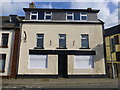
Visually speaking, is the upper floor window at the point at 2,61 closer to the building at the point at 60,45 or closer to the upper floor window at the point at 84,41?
the building at the point at 60,45

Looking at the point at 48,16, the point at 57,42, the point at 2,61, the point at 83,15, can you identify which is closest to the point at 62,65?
the point at 57,42

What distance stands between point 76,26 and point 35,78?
320 inches

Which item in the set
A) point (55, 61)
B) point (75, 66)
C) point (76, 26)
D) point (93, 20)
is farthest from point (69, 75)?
point (93, 20)

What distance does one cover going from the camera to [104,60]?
1414 centimetres

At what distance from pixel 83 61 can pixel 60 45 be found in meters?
3.46

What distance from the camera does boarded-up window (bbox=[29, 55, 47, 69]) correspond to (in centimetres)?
1388

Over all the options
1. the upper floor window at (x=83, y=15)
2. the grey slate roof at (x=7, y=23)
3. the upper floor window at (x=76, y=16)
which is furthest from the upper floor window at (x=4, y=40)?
the upper floor window at (x=83, y=15)

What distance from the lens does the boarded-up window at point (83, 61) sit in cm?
1410

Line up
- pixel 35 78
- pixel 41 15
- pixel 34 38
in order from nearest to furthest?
pixel 35 78 → pixel 34 38 → pixel 41 15

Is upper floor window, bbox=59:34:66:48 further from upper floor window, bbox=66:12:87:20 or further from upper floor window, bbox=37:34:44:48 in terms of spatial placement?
upper floor window, bbox=66:12:87:20

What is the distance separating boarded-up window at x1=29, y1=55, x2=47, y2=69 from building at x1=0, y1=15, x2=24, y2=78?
1844 millimetres

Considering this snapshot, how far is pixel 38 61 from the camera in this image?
14.0 m

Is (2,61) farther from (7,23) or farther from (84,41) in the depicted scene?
(84,41)

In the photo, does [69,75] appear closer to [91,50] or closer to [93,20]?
[91,50]
